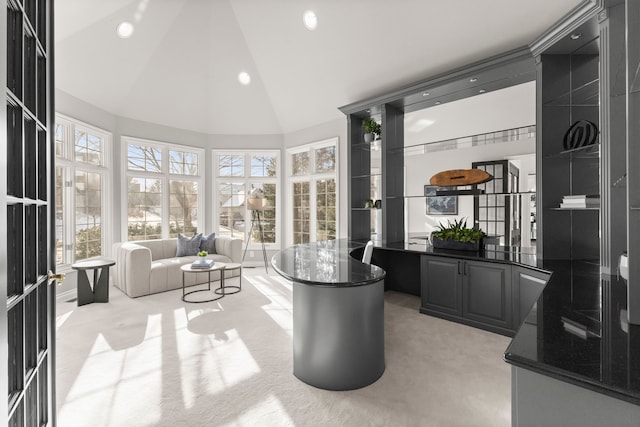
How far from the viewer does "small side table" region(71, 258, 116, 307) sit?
411 cm

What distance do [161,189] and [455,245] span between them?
5.28 meters

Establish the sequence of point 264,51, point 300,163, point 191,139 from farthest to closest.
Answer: point 300,163 < point 191,139 < point 264,51

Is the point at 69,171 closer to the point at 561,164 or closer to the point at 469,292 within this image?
the point at 469,292

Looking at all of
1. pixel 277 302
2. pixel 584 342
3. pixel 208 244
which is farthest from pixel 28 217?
pixel 208 244

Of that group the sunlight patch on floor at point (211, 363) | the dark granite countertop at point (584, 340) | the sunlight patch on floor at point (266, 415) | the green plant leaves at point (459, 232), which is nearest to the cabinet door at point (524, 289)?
the green plant leaves at point (459, 232)

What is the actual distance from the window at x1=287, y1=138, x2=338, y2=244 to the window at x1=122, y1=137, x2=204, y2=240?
200 centimetres

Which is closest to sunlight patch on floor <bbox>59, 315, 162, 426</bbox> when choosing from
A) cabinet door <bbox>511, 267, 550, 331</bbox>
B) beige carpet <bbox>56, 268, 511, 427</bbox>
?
beige carpet <bbox>56, 268, 511, 427</bbox>

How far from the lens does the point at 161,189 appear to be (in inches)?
235

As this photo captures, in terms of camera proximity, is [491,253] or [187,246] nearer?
[491,253]

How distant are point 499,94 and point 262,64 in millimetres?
3607

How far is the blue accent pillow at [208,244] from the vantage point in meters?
5.73

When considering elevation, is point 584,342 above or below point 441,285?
above

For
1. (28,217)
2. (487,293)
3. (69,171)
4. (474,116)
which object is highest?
(474,116)

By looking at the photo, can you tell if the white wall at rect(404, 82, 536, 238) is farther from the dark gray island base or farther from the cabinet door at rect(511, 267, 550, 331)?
the dark gray island base
